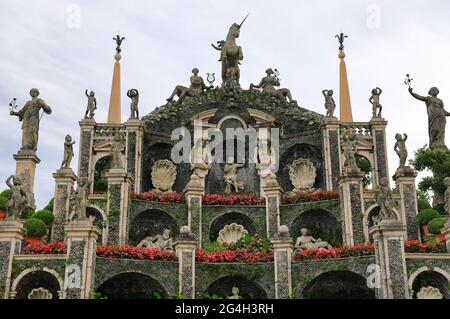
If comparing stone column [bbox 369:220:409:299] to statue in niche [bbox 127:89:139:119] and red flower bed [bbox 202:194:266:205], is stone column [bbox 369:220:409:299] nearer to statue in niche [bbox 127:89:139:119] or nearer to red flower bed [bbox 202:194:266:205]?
red flower bed [bbox 202:194:266:205]

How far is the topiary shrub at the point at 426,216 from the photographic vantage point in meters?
28.0

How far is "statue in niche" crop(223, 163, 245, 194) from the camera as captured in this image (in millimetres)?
32209

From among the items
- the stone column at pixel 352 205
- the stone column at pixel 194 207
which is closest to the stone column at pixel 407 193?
the stone column at pixel 352 205

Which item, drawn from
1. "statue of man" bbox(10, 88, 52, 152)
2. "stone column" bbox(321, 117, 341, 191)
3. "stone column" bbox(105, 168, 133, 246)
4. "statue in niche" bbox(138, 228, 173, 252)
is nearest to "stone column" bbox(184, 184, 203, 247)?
"statue in niche" bbox(138, 228, 173, 252)

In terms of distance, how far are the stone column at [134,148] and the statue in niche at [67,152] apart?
313cm

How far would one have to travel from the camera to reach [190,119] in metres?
34.5

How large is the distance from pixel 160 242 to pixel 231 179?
6297mm

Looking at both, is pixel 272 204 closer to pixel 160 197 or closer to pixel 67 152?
pixel 160 197

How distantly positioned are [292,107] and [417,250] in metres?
14.0

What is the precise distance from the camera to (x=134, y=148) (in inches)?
1307

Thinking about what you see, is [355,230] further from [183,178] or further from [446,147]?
[183,178]

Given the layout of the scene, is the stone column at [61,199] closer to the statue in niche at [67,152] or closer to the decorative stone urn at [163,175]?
the statue in niche at [67,152]

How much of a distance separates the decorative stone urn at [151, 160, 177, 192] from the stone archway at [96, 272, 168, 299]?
924 centimetres
